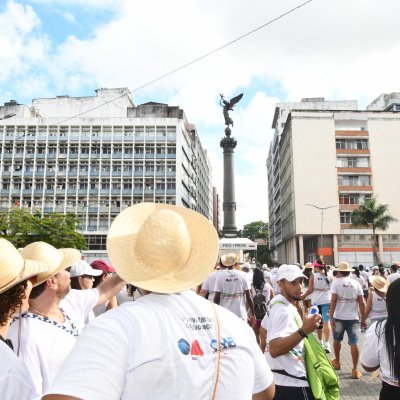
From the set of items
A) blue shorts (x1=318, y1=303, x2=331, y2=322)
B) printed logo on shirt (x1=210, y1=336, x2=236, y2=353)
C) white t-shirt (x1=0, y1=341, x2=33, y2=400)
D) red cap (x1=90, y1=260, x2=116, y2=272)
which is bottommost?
blue shorts (x1=318, y1=303, x2=331, y2=322)

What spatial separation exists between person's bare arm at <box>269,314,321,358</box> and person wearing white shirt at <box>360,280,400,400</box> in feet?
1.40

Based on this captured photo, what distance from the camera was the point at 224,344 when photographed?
5.56ft

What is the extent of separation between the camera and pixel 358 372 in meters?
7.27

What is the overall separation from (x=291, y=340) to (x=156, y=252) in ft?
7.06

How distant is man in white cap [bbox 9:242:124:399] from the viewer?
2.46 meters

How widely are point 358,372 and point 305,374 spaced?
177 inches

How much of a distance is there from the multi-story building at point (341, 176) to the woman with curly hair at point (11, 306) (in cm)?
5825

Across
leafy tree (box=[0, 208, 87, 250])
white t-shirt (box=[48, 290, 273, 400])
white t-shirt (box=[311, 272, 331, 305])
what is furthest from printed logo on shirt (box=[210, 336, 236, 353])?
leafy tree (box=[0, 208, 87, 250])

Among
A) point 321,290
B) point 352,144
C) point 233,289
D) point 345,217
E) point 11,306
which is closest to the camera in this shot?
point 11,306

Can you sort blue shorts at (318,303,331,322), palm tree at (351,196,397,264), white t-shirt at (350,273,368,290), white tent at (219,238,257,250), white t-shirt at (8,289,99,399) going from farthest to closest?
palm tree at (351,196,397,264), white tent at (219,238,257,250), white t-shirt at (350,273,368,290), blue shorts at (318,303,331,322), white t-shirt at (8,289,99,399)

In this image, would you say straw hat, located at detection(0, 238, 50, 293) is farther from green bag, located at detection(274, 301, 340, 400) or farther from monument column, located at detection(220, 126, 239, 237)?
monument column, located at detection(220, 126, 239, 237)

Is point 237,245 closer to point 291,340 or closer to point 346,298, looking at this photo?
point 346,298

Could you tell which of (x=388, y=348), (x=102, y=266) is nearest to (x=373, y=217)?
(x=102, y=266)

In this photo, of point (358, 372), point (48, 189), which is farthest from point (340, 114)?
point (358, 372)
